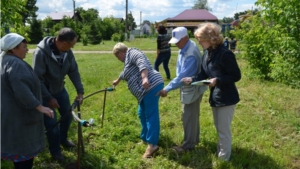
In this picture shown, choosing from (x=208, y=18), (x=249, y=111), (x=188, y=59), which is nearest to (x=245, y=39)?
(x=249, y=111)

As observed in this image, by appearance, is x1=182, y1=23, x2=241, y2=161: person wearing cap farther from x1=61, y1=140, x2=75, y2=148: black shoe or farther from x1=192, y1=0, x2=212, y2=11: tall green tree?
x1=192, y1=0, x2=212, y2=11: tall green tree

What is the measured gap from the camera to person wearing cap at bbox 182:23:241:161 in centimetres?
315

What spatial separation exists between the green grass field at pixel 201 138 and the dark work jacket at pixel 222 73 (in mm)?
825

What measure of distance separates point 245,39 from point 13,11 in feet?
23.0

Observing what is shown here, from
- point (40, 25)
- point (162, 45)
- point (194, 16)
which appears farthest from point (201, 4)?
point (162, 45)

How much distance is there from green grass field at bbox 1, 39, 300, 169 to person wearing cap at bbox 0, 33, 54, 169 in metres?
1.00

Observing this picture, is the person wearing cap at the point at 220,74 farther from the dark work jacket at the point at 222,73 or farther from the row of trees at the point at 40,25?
Answer: the row of trees at the point at 40,25

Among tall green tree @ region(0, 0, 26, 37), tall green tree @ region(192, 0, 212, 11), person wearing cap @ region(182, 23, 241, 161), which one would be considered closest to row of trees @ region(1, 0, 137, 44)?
tall green tree @ region(0, 0, 26, 37)

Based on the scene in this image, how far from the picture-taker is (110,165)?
3.70 metres

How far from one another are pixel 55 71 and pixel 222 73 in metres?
1.93

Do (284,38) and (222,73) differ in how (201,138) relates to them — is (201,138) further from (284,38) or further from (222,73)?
(284,38)

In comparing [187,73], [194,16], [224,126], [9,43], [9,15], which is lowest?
[224,126]

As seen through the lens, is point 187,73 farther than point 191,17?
No

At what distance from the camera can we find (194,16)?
60500 mm
